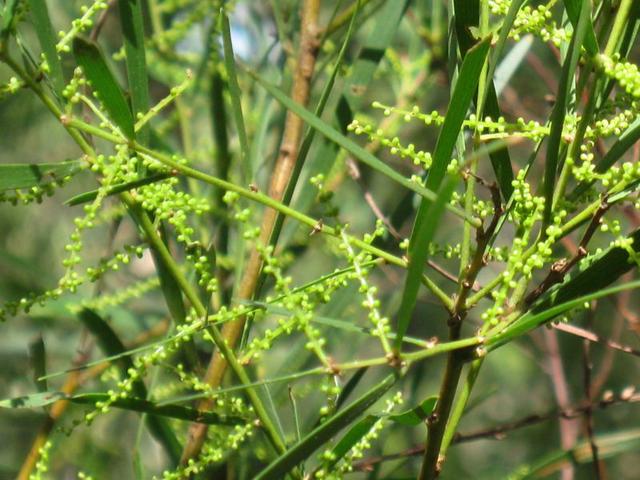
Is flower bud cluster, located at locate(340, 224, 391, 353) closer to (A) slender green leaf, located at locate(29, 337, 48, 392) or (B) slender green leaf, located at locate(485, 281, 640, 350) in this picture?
(B) slender green leaf, located at locate(485, 281, 640, 350)

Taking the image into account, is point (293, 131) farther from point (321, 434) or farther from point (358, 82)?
point (321, 434)

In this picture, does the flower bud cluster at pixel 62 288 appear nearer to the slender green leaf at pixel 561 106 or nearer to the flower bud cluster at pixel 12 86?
the flower bud cluster at pixel 12 86

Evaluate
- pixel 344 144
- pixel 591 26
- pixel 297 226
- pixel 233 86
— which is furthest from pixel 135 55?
pixel 297 226

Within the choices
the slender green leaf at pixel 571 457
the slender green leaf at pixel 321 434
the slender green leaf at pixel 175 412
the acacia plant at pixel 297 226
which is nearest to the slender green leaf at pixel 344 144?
the acacia plant at pixel 297 226

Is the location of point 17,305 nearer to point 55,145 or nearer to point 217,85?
point 217,85

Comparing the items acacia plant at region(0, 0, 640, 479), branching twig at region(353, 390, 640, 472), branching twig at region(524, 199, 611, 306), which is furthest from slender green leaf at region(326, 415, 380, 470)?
branching twig at region(353, 390, 640, 472)

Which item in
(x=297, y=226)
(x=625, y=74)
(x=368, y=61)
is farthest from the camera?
(x=297, y=226)
